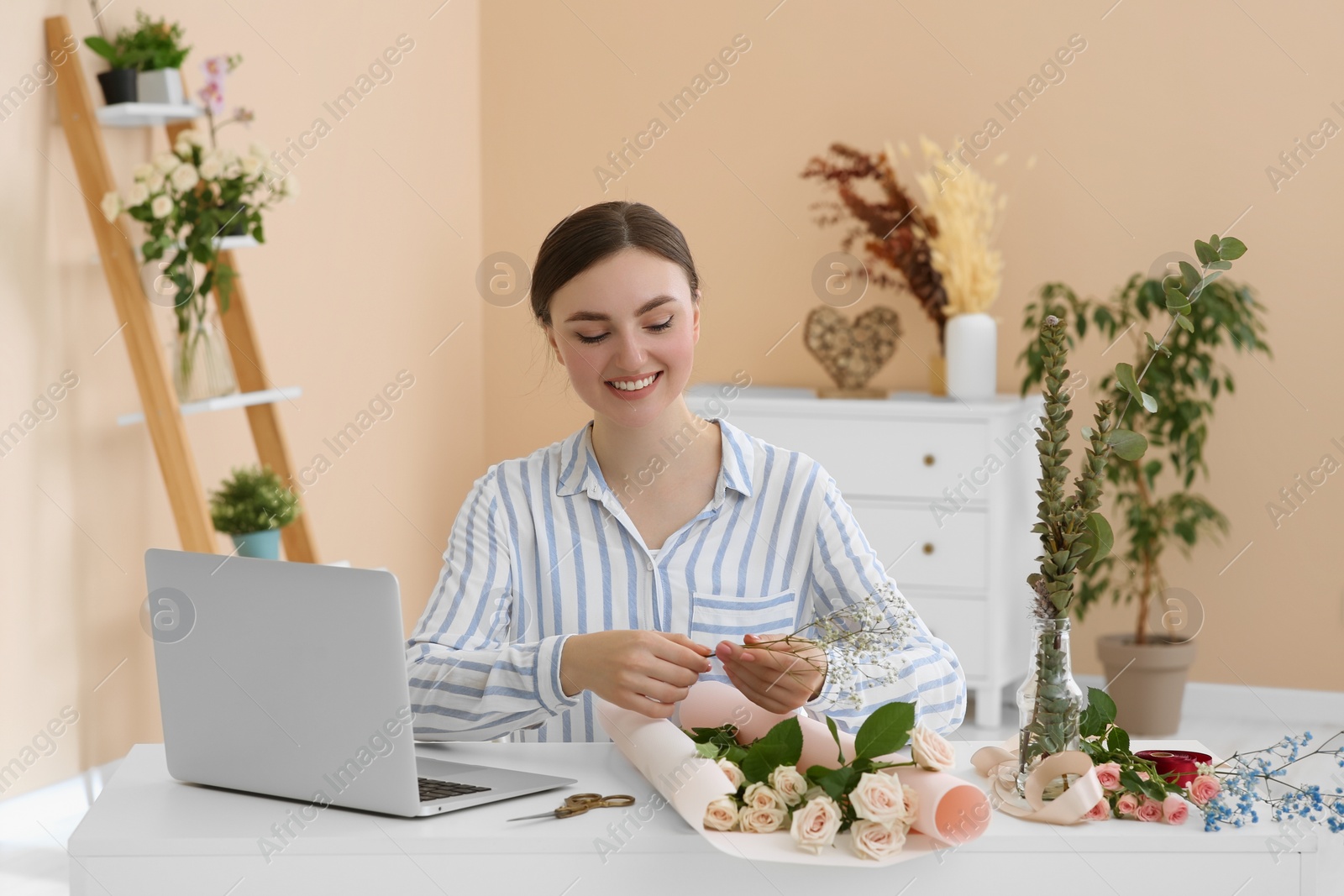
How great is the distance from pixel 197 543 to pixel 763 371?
2.18 metres

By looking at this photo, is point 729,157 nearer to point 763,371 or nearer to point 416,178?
point 763,371

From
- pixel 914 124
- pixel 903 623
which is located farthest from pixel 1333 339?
pixel 903 623

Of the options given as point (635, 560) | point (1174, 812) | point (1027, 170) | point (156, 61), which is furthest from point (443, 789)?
point (1027, 170)

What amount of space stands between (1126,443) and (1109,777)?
12.0 inches

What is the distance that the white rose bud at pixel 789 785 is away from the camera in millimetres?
1188

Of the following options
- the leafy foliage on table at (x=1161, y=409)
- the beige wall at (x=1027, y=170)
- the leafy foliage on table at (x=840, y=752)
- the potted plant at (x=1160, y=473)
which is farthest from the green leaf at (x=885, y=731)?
the beige wall at (x=1027, y=170)

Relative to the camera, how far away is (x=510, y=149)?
507 centimetres

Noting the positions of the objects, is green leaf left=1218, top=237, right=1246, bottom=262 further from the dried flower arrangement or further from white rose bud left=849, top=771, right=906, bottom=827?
the dried flower arrangement

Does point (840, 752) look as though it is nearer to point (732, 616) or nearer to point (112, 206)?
point (732, 616)

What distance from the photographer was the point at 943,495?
404 cm

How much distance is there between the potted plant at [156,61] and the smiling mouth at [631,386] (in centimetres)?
202

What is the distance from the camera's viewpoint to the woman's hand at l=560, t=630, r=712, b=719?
4.49 feet

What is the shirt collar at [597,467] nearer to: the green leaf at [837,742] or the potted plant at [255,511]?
the green leaf at [837,742]

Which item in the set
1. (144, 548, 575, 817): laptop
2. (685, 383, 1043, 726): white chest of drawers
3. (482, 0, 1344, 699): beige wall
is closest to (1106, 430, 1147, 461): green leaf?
(144, 548, 575, 817): laptop
